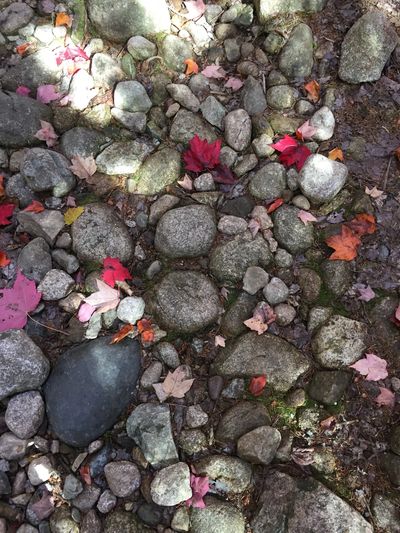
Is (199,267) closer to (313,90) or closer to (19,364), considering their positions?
(19,364)

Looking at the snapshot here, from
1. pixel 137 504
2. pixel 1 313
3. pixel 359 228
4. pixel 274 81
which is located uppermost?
pixel 274 81

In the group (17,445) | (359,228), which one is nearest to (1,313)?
(17,445)

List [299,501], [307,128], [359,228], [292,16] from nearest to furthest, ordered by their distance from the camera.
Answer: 1. [299,501]
2. [359,228]
3. [307,128]
4. [292,16]

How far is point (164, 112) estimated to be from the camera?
138 inches

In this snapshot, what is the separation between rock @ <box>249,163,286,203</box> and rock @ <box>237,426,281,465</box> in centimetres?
156

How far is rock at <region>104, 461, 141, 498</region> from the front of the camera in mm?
2439

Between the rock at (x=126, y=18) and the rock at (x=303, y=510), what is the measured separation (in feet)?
11.1

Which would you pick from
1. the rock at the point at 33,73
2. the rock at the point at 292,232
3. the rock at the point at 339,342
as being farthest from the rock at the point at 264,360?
the rock at the point at 33,73

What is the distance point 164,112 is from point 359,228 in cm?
172

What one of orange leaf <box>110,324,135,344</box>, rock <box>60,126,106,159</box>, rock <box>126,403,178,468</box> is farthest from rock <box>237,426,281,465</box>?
rock <box>60,126,106,159</box>

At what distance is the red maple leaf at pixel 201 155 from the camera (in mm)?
3189

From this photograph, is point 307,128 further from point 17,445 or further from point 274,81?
point 17,445

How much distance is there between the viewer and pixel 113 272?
2887mm

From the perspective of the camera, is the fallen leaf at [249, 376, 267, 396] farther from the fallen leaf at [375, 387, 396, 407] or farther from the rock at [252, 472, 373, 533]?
the fallen leaf at [375, 387, 396, 407]
